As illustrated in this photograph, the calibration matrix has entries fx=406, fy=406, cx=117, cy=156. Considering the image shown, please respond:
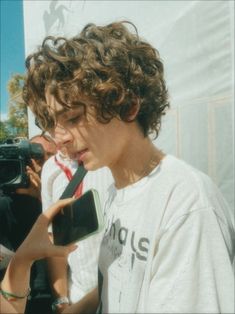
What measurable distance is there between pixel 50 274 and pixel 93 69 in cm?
83

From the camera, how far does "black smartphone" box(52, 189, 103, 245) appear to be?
965 millimetres

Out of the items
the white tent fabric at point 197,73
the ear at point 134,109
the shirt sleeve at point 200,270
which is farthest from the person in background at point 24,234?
the shirt sleeve at point 200,270

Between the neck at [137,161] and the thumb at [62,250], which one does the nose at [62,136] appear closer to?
the neck at [137,161]

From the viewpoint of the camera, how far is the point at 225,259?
0.78 metres

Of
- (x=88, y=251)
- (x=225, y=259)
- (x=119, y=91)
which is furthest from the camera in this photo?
(x=88, y=251)

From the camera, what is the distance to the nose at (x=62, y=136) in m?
1.00

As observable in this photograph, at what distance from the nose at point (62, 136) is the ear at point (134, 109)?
6.2 inches

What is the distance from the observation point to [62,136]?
102 cm

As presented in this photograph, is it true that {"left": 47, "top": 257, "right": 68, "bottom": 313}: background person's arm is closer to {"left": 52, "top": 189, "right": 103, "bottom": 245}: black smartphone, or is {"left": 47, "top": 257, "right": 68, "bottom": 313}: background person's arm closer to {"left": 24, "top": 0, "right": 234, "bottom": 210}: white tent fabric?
{"left": 52, "top": 189, "right": 103, "bottom": 245}: black smartphone

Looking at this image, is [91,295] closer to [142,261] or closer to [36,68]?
[142,261]

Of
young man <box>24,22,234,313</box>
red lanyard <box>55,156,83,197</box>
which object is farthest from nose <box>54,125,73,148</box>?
red lanyard <box>55,156,83,197</box>

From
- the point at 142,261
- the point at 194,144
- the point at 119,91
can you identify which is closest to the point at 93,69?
the point at 119,91

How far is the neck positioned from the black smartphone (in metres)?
0.09

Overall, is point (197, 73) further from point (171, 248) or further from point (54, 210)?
point (171, 248)
